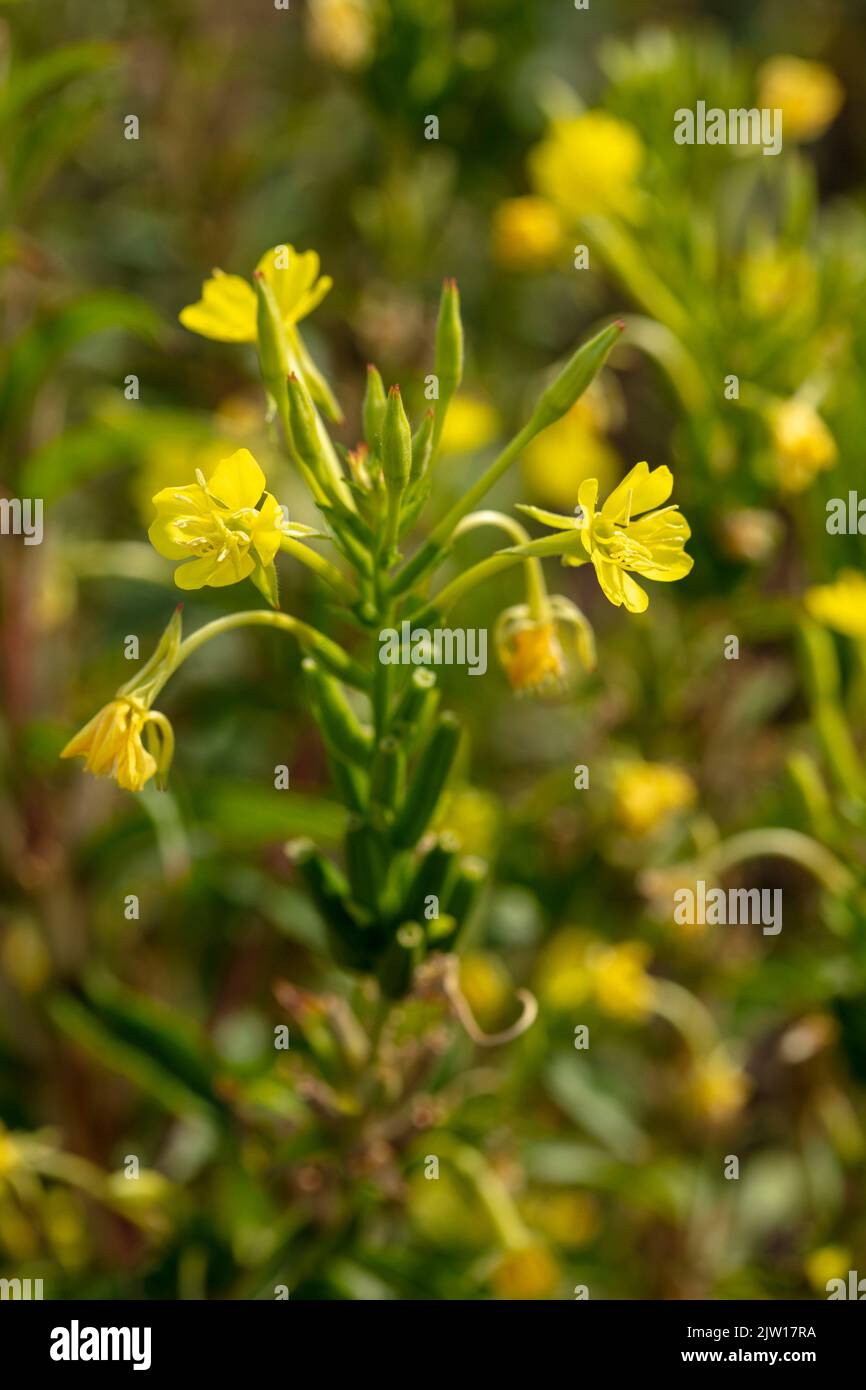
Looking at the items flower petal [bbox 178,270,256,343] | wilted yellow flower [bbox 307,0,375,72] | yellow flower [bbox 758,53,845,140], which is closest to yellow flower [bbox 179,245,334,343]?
flower petal [bbox 178,270,256,343]

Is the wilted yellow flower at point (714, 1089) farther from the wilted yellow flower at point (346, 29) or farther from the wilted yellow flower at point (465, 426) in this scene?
the wilted yellow flower at point (346, 29)

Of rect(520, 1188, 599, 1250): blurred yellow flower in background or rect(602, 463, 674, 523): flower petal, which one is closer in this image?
rect(602, 463, 674, 523): flower petal

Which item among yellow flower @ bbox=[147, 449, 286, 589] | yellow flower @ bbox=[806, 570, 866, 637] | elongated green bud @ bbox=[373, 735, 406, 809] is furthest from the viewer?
yellow flower @ bbox=[806, 570, 866, 637]

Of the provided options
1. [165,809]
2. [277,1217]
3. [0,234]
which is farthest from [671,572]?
[277,1217]

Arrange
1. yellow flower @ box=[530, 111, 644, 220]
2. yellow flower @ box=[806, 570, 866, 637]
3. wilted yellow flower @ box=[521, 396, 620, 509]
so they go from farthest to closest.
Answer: wilted yellow flower @ box=[521, 396, 620, 509], yellow flower @ box=[530, 111, 644, 220], yellow flower @ box=[806, 570, 866, 637]

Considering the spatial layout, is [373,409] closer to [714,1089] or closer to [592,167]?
[592,167]

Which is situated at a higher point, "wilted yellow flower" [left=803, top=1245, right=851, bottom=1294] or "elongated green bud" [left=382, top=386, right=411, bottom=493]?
"elongated green bud" [left=382, top=386, right=411, bottom=493]

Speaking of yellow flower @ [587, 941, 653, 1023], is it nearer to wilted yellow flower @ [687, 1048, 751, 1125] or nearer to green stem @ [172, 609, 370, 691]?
wilted yellow flower @ [687, 1048, 751, 1125]
